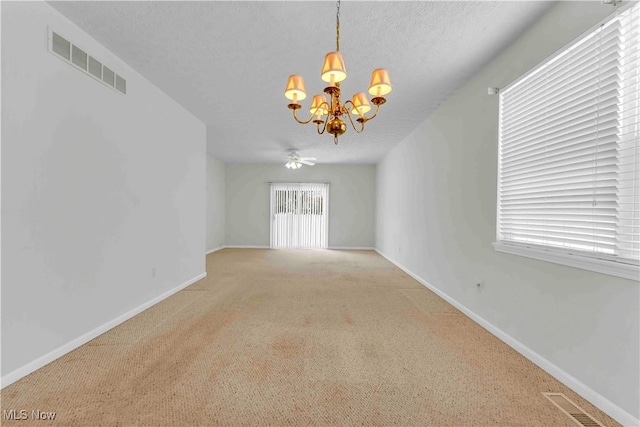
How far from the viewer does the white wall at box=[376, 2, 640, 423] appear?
1.61m

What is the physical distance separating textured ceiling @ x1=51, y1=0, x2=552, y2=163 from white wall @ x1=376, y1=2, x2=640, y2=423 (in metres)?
0.26

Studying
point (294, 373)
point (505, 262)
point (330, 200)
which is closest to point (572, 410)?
point (505, 262)

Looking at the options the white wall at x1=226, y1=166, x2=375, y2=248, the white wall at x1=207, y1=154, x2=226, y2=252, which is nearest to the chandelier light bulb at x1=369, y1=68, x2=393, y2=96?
the white wall at x1=207, y1=154, x2=226, y2=252

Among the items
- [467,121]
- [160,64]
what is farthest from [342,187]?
[160,64]

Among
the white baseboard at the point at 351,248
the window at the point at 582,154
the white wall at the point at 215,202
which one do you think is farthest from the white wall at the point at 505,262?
the white wall at the point at 215,202

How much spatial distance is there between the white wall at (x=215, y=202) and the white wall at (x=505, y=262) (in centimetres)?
537

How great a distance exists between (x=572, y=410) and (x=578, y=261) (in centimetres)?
89

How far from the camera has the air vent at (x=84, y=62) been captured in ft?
7.13

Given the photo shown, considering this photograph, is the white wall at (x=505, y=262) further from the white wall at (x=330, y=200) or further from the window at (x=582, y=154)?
the white wall at (x=330, y=200)

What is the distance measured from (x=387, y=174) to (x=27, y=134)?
6.35 metres

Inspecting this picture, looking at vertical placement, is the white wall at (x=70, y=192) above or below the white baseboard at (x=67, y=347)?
above

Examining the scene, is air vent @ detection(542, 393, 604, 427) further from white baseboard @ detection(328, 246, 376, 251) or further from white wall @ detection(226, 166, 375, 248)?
white wall @ detection(226, 166, 375, 248)

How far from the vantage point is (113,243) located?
8.97ft

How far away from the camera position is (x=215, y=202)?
8.12 meters
